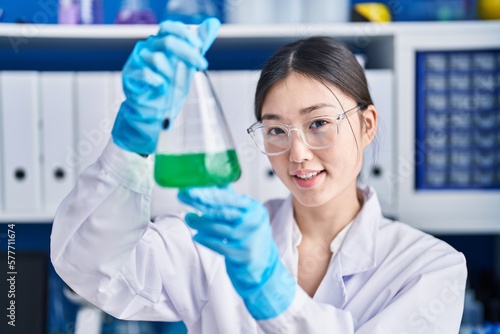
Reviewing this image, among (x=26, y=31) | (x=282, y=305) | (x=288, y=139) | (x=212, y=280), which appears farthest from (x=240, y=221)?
(x=26, y=31)

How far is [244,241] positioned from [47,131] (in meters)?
1.29

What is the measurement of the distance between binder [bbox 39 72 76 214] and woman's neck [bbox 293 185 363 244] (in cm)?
88

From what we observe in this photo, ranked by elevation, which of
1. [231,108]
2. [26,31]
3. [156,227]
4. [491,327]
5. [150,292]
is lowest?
[491,327]

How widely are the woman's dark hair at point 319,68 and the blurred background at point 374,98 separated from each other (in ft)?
1.82

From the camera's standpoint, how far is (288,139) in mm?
1362

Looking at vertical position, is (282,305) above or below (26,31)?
below

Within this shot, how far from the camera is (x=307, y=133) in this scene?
135 centimetres

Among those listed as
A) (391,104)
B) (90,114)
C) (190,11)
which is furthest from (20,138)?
(391,104)

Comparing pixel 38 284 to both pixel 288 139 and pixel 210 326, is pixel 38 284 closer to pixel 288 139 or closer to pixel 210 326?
pixel 210 326

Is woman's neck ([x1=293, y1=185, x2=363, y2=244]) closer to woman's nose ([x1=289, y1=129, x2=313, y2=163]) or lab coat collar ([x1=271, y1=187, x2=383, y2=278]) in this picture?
lab coat collar ([x1=271, y1=187, x2=383, y2=278])

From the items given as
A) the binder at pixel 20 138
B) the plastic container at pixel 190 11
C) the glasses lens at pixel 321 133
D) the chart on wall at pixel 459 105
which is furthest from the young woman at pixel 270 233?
the binder at pixel 20 138

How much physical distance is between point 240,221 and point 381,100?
127 cm

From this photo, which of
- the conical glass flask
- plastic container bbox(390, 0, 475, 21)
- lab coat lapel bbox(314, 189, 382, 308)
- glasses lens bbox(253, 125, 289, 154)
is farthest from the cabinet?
the conical glass flask

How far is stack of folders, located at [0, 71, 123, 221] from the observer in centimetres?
204
